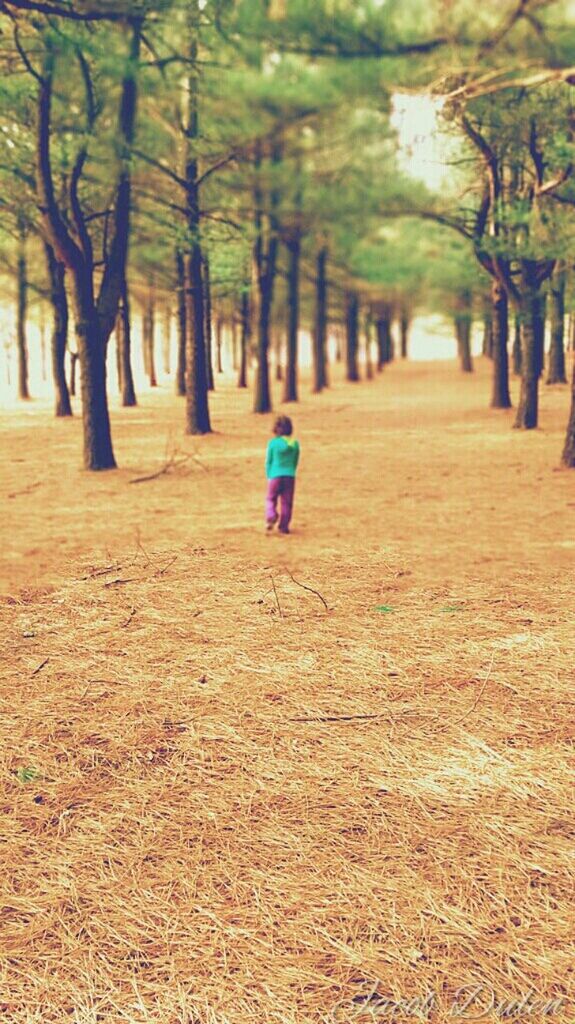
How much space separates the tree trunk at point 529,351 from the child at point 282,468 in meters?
10.5

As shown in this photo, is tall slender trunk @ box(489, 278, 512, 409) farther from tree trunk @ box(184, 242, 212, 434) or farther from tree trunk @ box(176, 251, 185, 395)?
tree trunk @ box(176, 251, 185, 395)

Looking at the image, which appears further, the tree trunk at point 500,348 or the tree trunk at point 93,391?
the tree trunk at point 500,348

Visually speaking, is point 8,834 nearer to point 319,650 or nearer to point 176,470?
point 319,650

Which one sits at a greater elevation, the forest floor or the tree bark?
the tree bark

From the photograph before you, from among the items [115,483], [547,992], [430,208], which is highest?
[430,208]

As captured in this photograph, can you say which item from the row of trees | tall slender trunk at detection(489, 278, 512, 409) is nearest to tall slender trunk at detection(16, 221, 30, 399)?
the row of trees

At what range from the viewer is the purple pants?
800 cm

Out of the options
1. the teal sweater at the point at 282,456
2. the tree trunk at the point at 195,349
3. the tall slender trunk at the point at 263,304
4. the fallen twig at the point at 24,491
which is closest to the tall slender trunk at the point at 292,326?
the tall slender trunk at the point at 263,304

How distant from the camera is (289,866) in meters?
2.76

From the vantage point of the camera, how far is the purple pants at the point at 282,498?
800 centimetres

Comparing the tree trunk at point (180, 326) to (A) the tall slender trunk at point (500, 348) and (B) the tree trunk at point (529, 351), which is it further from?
(B) the tree trunk at point (529, 351)

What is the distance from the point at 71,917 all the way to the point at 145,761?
99cm

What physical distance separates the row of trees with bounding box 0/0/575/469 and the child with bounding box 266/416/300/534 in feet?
9.88

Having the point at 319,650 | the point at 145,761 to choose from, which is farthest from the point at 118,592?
the point at 145,761
